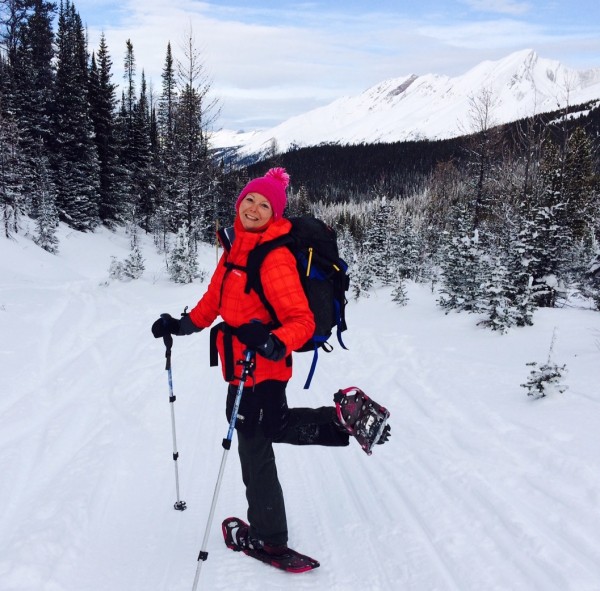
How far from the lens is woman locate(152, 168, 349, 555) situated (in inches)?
105

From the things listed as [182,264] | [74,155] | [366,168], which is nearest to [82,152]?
[74,155]

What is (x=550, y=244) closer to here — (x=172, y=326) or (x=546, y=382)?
(x=546, y=382)

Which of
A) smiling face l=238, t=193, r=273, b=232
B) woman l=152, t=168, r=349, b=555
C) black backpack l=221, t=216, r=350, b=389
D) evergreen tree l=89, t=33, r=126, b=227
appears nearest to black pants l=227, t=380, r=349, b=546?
woman l=152, t=168, r=349, b=555

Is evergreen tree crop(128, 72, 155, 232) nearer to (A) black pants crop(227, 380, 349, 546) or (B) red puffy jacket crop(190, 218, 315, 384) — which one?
(B) red puffy jacket crop(190, 218, 315, 384)

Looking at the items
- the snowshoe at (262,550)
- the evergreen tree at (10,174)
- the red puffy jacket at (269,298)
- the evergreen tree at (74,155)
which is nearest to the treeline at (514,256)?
the snowshoe at (262,550)

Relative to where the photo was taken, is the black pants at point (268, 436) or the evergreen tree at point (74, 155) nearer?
the black pants at point (268, 436)

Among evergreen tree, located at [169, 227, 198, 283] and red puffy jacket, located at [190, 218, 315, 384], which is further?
evergreen tree, located at [169, 227, 198, 283]

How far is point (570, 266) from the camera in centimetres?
1398

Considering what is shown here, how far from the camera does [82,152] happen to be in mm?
29703

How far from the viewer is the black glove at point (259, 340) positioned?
7.87 feet

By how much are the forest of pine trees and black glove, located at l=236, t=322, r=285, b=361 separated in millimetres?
7615

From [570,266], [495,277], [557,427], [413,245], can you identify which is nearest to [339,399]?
[557,427]

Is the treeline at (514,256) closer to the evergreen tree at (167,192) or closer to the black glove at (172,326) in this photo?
the black glove at (172,326)

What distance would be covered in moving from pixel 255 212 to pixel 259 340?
0.92m
